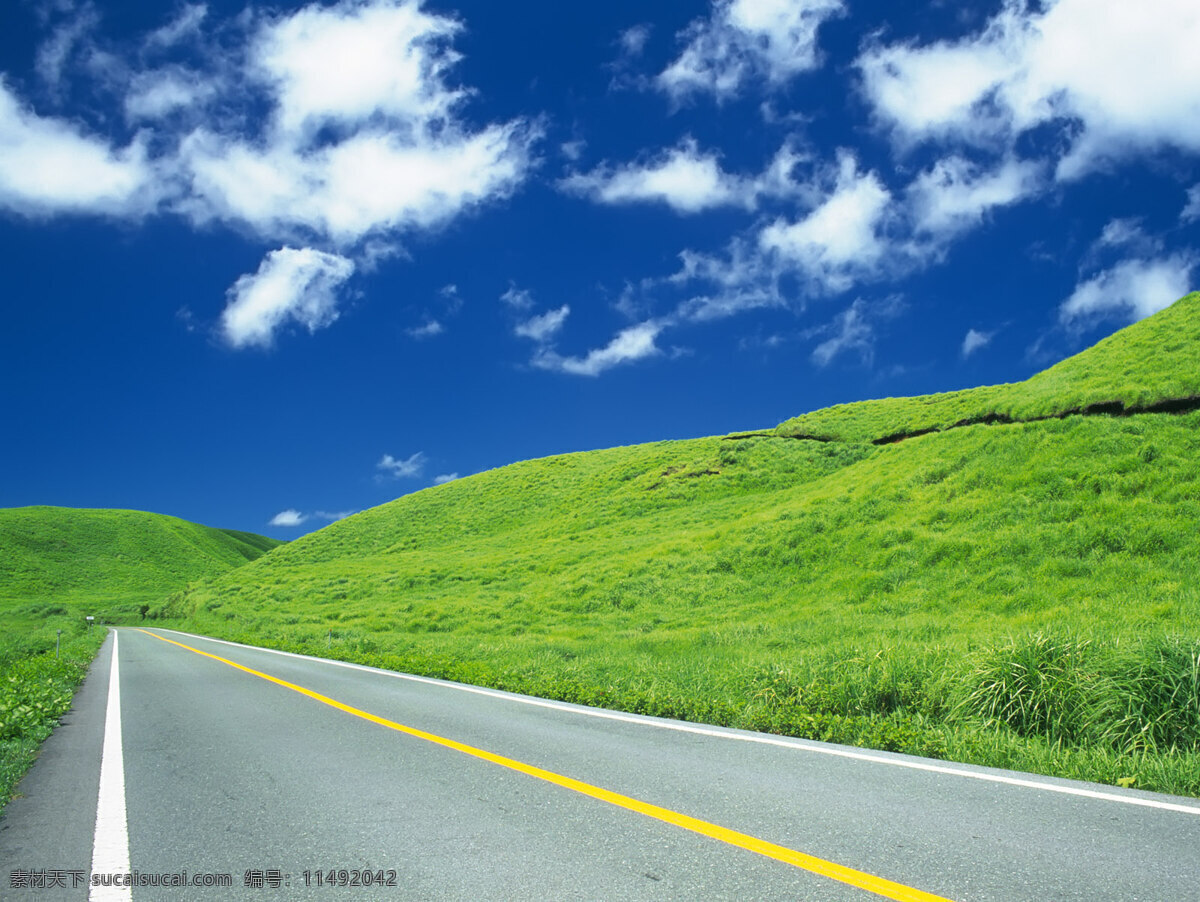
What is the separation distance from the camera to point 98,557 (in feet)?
327

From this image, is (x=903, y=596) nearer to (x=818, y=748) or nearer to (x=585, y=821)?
(x=818, y=748)

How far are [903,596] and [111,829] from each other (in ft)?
57.3

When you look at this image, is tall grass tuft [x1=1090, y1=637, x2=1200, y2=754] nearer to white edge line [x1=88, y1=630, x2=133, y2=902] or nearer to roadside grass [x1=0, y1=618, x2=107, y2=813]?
white edge line [x1=88, y1=630, x2=133, y2=902]

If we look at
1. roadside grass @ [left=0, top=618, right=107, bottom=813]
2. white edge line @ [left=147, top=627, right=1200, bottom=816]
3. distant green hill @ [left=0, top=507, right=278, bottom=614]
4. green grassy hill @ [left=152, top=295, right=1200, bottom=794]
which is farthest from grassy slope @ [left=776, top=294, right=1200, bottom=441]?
distant green hill @ [left=0, top=507, right=278, bottom=614]

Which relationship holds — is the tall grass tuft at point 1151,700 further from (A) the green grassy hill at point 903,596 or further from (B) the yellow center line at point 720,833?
(B) the yellow center line at point 720,833

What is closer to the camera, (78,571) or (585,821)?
(585,821)

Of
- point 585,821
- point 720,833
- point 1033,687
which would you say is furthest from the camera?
point 1033,687

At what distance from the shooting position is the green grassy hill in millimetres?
7184

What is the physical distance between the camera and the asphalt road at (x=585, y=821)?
11.9 ft

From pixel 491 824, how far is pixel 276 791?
236 centimetres

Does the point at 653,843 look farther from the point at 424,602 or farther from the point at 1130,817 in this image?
the point at 424,602

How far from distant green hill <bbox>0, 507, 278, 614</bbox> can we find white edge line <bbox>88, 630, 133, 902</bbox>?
7277cm

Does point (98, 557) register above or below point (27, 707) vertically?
above

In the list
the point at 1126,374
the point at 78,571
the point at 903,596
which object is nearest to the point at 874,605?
the point at 903,596
